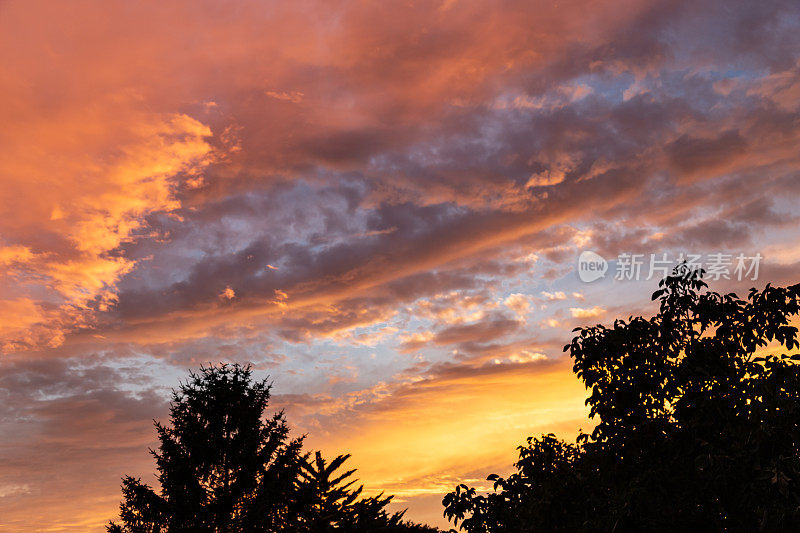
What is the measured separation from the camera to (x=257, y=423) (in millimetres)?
39156

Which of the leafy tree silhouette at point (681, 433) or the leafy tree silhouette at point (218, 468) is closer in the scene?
the leafy tree silhouette at point (681, 433)

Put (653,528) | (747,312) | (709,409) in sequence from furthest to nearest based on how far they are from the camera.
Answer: (747,312) → (709,409) → (653,528)

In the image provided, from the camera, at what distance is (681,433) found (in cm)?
1233

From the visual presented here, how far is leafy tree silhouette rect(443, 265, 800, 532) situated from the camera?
1034 centimetres

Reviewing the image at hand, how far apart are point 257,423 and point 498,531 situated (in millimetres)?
26142

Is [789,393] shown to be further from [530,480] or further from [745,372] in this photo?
[530,480]

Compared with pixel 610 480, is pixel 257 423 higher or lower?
higher

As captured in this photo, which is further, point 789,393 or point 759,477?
point 789,393

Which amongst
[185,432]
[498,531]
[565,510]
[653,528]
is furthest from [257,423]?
[653,528]

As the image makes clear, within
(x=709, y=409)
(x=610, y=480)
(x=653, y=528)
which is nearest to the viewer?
(x=653, y=528)

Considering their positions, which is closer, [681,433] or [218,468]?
[681,433]

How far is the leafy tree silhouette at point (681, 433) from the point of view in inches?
407

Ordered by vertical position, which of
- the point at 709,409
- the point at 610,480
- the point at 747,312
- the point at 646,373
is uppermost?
the point at 747,312

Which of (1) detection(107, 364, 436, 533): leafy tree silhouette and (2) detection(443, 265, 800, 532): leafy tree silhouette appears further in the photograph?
(1) detection(107, 364, 436, 533): leafy tree silhouette
